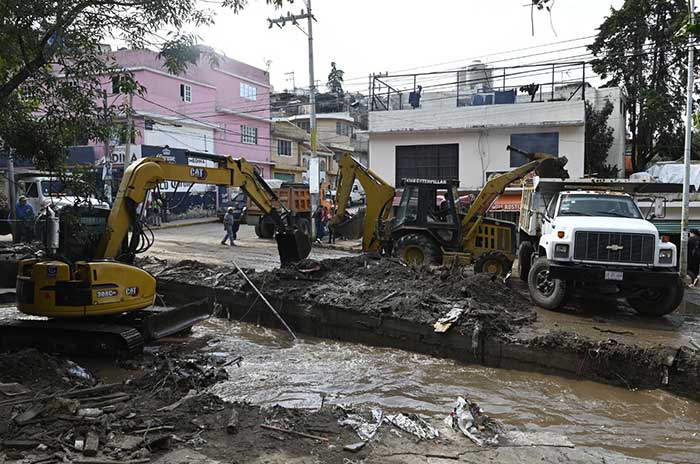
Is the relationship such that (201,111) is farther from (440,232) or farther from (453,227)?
(453,227)

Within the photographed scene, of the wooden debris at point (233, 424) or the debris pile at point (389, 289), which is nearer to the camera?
the wooden debris at point (233, 424)

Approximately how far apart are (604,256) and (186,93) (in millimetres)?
33754

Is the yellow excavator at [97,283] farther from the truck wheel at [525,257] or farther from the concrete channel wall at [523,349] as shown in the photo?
the truck wheel at [525,257]

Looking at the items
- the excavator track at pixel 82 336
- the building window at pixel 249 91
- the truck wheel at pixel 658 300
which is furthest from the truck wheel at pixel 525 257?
the building window at pixel 249 91

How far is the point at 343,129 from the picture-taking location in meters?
61.3

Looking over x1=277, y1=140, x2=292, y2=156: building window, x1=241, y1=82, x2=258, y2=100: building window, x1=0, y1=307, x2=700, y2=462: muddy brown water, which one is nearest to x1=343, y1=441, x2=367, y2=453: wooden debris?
x1=0, y1=307, x2=700, y2=462: muddy brown water

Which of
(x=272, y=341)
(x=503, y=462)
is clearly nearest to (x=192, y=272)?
(x=272, y=341)

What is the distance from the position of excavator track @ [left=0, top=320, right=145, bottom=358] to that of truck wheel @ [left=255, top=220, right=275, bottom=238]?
53.8 ft

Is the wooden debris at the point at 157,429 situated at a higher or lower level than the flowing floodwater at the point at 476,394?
higher

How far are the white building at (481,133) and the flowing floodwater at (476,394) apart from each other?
63.7ft

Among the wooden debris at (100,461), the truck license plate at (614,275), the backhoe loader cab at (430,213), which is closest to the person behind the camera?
the wooden debris at (100,461)

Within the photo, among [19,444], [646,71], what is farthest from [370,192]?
[646,71]

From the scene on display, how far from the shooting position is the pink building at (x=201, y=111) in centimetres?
3372

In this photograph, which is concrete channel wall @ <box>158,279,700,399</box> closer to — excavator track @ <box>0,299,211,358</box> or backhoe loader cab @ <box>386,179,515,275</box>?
excavator track @ <box>0,299,211,358</box>
